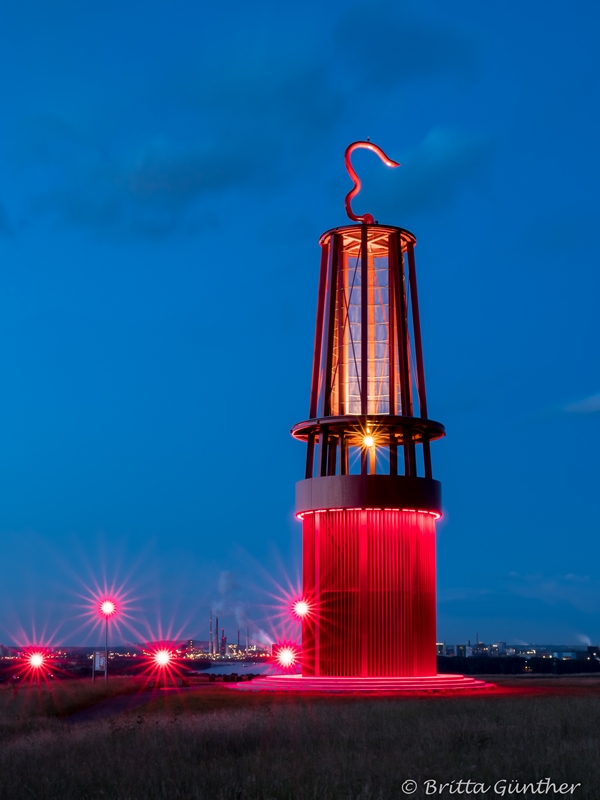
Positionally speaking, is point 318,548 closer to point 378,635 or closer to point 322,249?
point 378,635

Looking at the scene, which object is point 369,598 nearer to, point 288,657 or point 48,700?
point 288,657

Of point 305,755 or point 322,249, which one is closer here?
point 305,755

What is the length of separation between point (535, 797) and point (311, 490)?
1046 inches

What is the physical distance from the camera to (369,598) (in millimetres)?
39031

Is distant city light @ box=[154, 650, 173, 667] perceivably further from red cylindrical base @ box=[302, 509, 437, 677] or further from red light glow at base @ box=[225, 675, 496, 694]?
red light glow at base @ box=[225, 675, 496, 694]

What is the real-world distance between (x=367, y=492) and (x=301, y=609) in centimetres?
539

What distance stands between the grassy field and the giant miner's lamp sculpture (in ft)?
32.0

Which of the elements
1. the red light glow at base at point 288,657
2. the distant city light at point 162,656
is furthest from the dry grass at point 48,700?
the distant city light at point 162,656

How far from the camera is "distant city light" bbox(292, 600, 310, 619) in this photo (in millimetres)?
40312

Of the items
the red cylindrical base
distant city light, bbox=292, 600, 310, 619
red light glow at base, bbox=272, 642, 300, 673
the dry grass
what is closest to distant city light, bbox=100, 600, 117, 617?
the dry grass

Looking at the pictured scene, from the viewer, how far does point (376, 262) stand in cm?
4497

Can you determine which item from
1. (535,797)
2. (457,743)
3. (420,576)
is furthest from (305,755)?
(420,576)

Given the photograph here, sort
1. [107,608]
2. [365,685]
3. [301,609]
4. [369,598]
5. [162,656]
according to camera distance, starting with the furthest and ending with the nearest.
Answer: [162,656] < [107,608] < [301,609] < [369,598] < [365,685]

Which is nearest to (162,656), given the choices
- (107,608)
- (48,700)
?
(107,608)
